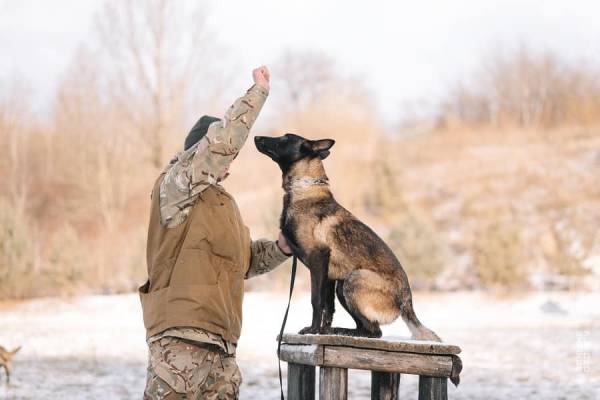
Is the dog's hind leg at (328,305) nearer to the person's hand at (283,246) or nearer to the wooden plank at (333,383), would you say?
the wooden plank at (333,383)

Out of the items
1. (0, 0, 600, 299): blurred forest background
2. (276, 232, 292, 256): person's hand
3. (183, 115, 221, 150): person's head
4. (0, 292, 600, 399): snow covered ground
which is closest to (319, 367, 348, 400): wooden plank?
(276, 232, 292, 256): person's hand

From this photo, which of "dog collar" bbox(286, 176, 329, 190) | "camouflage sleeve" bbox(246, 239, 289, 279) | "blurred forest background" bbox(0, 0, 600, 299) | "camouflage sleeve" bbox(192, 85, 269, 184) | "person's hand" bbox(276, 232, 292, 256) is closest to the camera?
"camouflage sleeve" bbox(192, 85, 269, 184)

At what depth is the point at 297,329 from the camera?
517 inches

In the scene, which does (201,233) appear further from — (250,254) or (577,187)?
(577,187)

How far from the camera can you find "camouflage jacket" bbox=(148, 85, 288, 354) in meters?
3.49

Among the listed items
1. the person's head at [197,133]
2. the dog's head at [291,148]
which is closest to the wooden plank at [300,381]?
the dog's head at [291,148]

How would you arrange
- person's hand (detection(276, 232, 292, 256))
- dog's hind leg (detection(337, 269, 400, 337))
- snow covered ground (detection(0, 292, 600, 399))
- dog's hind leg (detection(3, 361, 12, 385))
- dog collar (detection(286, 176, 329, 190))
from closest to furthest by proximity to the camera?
1. dog's hind leg (detection(337, 269, 400, 337))
2. dog collar (detection(286, 176, 329, 190))
3. person's hand (detection(276, 232, 292, 256))
4. dog's hind leg (detection(3, 361, 12, 385))
5. snow covered ground (detection(0, 292, 600, 399))

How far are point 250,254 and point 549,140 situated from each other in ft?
91.9

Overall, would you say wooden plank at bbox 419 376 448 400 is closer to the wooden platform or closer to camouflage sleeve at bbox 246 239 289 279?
the wooden platform

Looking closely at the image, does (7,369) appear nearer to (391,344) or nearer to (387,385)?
(387,385)

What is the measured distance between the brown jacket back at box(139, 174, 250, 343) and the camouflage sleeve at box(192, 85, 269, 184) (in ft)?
0.72

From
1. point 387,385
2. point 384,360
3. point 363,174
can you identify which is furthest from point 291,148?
point 363,174

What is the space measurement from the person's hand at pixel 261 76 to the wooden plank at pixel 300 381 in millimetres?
1459

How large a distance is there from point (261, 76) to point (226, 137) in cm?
35
